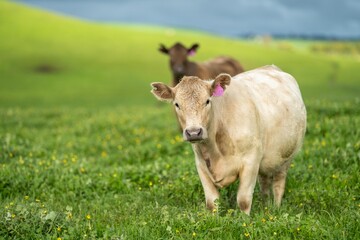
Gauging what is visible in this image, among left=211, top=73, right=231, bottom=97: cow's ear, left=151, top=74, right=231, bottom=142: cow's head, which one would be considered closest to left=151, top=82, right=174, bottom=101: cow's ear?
left=151, top=74, right=231, bottom=142: cow's head

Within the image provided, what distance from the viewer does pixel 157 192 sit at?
9.27 meters

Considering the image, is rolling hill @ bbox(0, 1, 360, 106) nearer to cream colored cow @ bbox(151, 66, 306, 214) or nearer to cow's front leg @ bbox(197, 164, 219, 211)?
cream colored cow @ bbox(151, 66, 306, 214)

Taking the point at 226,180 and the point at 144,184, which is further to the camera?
the point at 144,184

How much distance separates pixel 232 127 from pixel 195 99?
30.2 inches

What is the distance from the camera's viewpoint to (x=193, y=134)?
21.9 feet

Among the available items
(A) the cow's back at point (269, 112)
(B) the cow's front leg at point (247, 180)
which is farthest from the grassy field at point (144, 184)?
(A) the cow's back at point (269, 112)

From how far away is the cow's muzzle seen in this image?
6674mm

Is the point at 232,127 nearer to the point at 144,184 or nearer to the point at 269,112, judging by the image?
the point at 269,112

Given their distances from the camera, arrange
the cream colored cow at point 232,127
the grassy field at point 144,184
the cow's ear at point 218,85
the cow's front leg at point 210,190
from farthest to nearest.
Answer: the cow's front leg at point 210,190
the cow's ear at point 218,85
the cream colored cow at point 232,127
the grassy field at point 144,184

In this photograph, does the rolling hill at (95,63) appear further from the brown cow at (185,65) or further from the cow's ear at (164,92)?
the cow's ear at (164,92)

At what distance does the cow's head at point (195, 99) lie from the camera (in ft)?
22.5

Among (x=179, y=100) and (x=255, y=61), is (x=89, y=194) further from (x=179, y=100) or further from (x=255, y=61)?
(x=255, y=61)

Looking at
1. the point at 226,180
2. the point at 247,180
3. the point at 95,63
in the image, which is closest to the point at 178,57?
the point at 226,180

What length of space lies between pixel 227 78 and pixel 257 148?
44.6 inches
